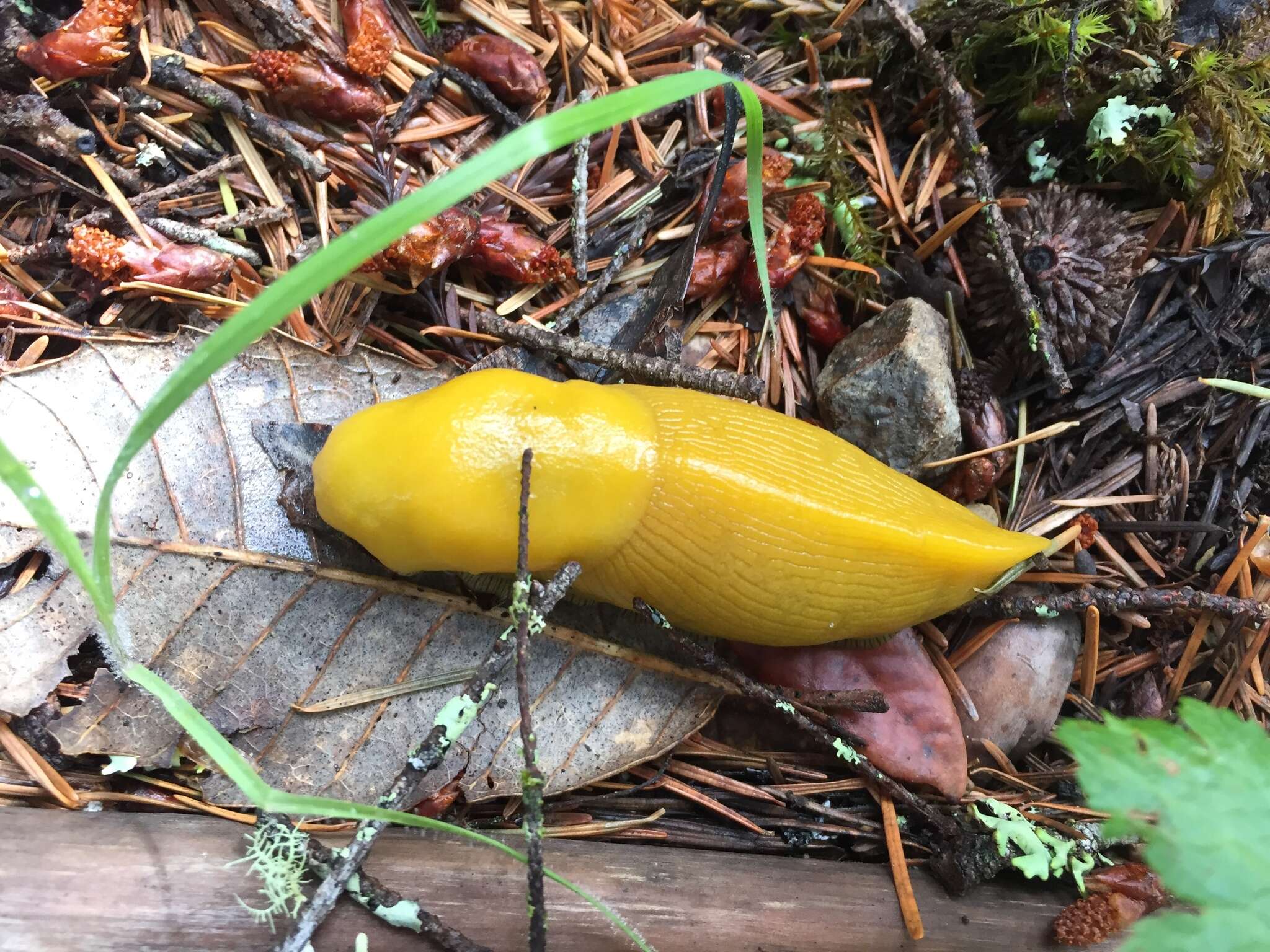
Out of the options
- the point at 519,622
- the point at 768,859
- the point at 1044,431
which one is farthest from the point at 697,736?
the point at 1044,431

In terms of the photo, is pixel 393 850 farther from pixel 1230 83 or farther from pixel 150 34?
pixel 1230 83

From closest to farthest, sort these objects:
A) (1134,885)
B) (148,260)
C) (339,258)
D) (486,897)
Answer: (339,258), (486,897), (1134,885), (148,260)

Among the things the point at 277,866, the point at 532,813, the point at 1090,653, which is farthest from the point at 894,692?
the point at 277,866

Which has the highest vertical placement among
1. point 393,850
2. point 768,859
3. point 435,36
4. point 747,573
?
point 435,36

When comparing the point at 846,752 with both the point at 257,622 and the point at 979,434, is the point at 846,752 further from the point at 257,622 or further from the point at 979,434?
the point at 257,622

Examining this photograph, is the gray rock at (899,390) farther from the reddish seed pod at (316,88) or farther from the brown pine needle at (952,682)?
the reddish seed pod at (316,88)
